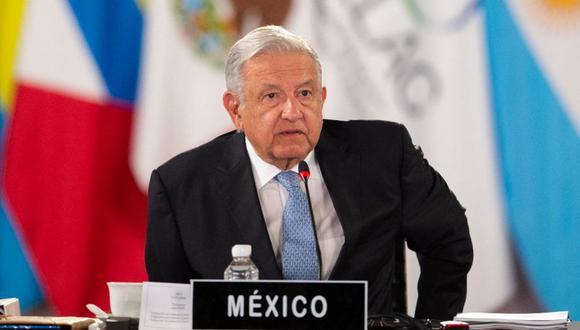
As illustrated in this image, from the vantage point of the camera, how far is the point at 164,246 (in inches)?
96.9

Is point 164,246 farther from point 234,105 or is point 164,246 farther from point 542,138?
point 542,138

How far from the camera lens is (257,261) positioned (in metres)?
2.34

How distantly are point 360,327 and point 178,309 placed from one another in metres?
0.42

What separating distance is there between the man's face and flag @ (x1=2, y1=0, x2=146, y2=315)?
5.40 ft

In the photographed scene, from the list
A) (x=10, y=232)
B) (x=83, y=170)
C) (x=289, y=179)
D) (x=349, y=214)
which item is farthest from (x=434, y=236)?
(x=10, y=232)

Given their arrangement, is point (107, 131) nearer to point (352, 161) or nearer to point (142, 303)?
point (352, 161)

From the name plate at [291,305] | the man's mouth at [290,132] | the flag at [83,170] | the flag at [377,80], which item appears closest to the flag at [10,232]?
the flag at [83,170]

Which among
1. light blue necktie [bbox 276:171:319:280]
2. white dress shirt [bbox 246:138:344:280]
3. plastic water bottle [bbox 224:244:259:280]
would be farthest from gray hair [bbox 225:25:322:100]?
plastic water bottle [bbox 224:244:259:280]

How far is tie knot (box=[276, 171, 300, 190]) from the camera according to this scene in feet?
7.98

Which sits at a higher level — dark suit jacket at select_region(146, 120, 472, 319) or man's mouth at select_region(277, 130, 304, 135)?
man's mouth at select_region(277, 130, 304, 135)

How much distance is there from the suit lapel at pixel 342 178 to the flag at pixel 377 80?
124 centimetres

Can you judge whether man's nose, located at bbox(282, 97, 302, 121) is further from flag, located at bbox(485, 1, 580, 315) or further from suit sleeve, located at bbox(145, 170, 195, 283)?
flag, located at bbox(485, 1, 580, 315)

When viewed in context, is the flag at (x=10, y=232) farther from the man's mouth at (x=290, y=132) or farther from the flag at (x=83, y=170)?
the man's mouth at (x=290, y=132)

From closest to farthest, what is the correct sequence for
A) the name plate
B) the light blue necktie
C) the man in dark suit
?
the name plate < the light blue necktie < the man in dark suit
